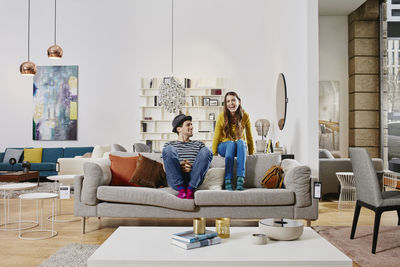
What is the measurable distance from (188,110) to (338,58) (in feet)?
10.8

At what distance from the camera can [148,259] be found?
176cm

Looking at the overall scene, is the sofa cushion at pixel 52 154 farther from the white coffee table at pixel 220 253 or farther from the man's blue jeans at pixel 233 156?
the white coffee table at pixel 220 253

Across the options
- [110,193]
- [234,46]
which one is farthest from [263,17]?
[110,193]

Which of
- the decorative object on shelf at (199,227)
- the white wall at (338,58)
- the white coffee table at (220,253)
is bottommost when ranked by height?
the white coffee table at (220,253)

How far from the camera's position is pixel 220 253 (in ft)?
6.07

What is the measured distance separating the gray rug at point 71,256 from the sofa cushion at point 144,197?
548 millimetres

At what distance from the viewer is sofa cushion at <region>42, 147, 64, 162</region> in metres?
8.15

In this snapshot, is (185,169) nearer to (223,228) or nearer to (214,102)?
(223,228)

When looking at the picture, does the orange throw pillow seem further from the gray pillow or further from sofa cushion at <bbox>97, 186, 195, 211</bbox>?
the gray pillow

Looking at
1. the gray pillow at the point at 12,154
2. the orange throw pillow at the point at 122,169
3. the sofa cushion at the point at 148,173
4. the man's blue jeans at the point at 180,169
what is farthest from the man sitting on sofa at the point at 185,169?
the gray pillow at the point at 12,154

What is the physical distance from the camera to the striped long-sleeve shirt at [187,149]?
369cm

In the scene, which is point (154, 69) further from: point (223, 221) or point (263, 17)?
point (223, 221)

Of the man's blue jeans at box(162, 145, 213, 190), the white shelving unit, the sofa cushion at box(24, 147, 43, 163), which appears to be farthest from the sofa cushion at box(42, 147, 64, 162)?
the man's blue jeans at box(162, 145, 213, 190)

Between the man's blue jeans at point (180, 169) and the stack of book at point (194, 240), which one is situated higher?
the man's blue jeans at point (180, 169)
